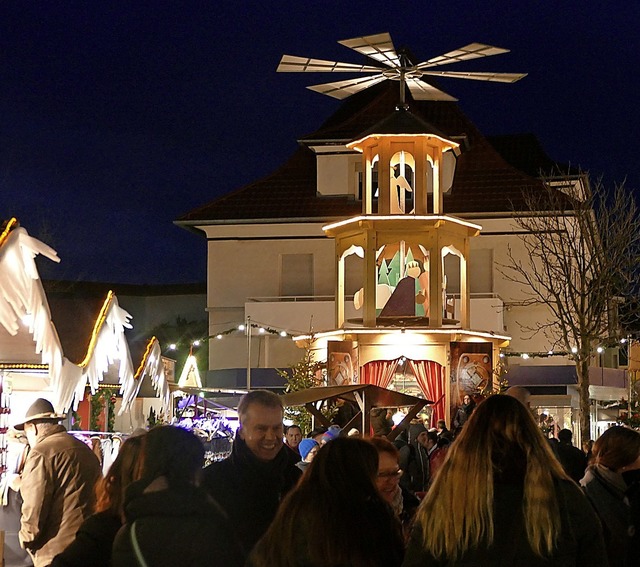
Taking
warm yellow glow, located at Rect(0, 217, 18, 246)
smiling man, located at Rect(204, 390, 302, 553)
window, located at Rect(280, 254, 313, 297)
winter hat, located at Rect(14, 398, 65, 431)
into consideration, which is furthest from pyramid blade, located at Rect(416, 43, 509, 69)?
smiling man, located at Rect(204, 390, 302, 553)

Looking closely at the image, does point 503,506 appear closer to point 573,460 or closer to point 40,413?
point 40,413

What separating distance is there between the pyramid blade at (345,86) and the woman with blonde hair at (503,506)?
2646 cm

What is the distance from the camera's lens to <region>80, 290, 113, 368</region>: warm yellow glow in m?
16.2

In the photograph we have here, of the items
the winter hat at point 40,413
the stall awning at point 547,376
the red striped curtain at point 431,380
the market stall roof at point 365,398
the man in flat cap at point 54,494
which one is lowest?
the man in flat cap at point 54,494

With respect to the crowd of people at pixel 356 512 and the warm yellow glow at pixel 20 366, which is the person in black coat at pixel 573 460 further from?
the crowd of people at pixel 356 512

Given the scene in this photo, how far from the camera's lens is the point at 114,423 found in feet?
94.3

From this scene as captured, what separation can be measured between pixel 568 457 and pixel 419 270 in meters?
18.4

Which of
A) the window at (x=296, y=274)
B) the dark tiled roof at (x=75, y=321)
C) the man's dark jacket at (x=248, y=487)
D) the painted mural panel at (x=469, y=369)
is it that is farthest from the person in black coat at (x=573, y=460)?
the window at (x=296, y=274)

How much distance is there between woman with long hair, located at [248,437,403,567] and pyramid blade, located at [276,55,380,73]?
25.5 meters

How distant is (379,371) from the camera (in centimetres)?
2908

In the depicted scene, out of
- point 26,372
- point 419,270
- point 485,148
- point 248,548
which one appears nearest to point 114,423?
point 419,270

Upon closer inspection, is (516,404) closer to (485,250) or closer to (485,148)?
(485,250)

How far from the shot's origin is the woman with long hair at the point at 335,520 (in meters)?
4.34

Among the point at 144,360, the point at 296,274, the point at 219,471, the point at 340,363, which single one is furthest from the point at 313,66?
the point at 219,471
